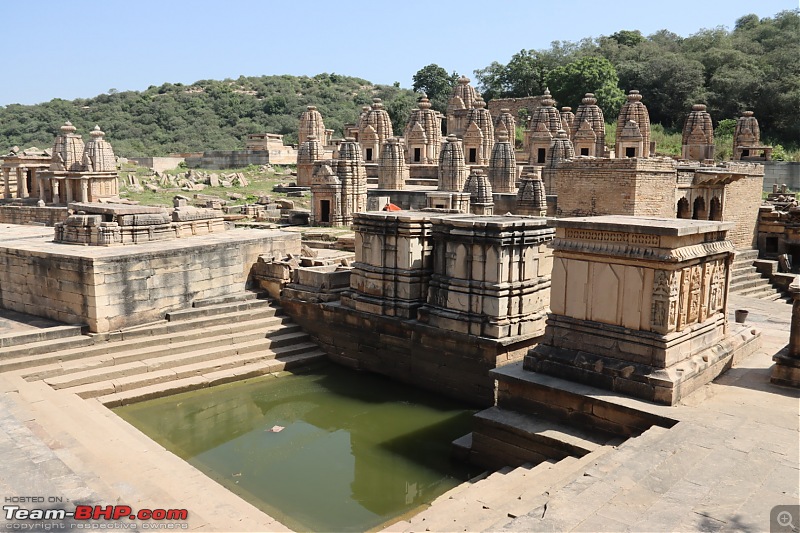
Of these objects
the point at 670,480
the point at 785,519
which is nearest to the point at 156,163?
the point at 670,480

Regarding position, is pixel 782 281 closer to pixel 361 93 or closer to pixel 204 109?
pixel 204 109

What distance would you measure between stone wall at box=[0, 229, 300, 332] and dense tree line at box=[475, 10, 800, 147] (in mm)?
38066

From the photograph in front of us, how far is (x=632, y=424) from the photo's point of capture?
674 centimetres

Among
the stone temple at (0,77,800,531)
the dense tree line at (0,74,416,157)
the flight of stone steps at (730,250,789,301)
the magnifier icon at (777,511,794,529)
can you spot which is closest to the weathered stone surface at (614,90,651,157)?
the flight of stone steps at (730,250,789,301)

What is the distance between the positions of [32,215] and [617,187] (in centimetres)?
1870

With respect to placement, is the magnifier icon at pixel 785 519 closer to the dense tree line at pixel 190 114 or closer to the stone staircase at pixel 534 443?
the stone staircase at pixel 534 443

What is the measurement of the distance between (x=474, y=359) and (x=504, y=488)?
10.8 feet

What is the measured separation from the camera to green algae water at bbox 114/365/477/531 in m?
7.05

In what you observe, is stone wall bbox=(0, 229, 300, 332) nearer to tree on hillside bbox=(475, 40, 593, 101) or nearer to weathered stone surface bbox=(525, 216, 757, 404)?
weathered stone surface bbox=(525, 216, 757, 404)

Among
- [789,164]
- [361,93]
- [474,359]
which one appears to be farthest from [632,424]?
[361,93]

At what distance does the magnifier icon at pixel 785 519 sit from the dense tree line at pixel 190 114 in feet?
173

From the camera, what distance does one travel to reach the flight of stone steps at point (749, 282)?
55.0ft

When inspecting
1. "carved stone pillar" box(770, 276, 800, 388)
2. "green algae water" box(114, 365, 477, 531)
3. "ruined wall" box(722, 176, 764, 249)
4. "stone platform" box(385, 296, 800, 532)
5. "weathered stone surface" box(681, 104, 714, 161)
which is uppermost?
"weathered stone surface" box(681, 104, 714, 161)

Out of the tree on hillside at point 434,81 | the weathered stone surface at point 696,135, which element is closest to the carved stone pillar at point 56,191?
the weathered stone surface at point 696,135
